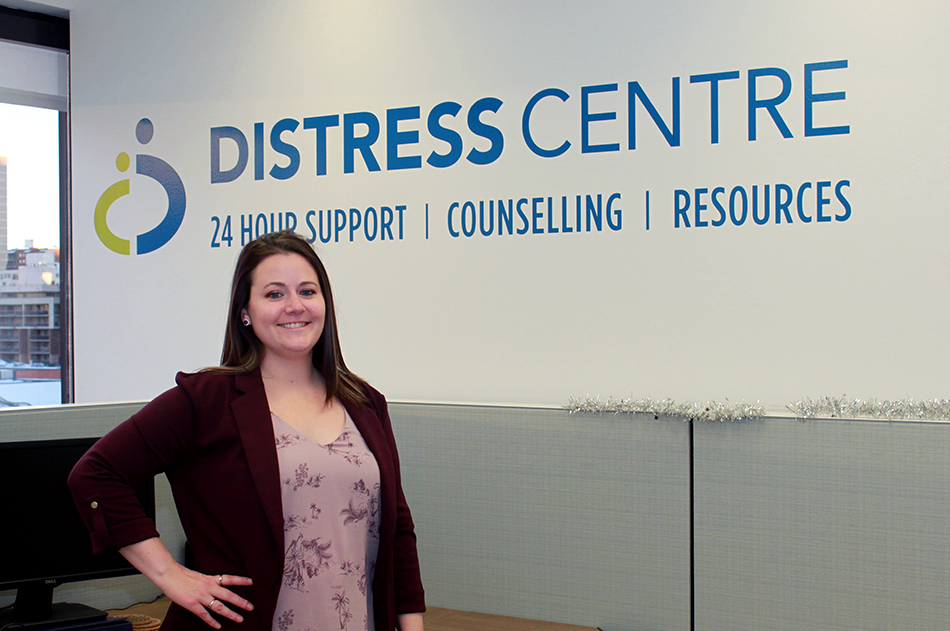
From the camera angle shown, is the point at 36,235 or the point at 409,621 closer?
the point at 409,621

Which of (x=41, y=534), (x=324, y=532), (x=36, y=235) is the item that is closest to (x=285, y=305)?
(x=324, y=532)

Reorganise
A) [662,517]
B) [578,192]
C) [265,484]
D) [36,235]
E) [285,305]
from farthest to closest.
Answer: [36,235] < [578,192] < [662,517] < [285,305] < [265,484]

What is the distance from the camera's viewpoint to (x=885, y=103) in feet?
7.09

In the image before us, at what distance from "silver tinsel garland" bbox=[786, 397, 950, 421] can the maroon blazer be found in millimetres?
1150

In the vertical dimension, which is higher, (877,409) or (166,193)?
(166,193)

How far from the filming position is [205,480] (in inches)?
51.3

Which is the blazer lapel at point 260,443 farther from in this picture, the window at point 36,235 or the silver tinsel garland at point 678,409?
the window at point 36,235

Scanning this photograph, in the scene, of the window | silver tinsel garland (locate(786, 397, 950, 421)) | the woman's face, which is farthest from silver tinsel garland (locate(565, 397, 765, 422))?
the window

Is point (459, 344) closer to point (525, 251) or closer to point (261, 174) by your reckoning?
point (525, 251)

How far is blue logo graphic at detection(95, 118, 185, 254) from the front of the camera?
10.3 ft

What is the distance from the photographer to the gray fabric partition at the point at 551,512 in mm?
1996

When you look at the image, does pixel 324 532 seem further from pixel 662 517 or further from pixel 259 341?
pixel 662 517

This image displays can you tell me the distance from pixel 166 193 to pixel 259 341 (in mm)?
1970

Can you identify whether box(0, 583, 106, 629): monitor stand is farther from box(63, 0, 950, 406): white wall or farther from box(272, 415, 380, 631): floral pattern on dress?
box(63, 0, 950, 406): white wall
